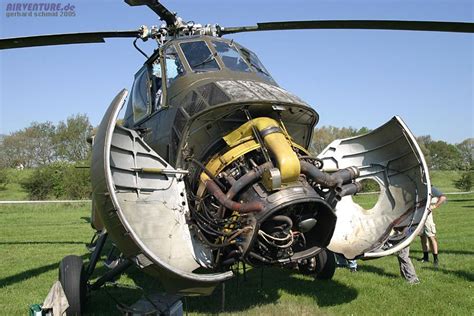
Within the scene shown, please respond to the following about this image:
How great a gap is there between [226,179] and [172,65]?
2.11 metres

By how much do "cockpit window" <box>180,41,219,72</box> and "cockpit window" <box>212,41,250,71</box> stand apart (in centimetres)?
13

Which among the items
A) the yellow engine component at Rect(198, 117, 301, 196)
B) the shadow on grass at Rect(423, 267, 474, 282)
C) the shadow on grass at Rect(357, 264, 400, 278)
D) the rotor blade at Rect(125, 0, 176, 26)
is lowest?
the shadow on grass at Rect(423, 267, 474, 282)

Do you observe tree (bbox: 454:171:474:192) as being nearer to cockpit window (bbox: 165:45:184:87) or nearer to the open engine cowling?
the open engine cowling

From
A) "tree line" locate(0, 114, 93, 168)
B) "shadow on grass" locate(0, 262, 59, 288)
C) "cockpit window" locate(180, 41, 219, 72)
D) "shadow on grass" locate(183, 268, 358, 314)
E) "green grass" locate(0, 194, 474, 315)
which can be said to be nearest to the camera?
"cockpit window" locate(180, 41, 219, 72)

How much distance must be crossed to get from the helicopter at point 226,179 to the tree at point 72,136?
1772 inches

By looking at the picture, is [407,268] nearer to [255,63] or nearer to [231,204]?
[255,63]

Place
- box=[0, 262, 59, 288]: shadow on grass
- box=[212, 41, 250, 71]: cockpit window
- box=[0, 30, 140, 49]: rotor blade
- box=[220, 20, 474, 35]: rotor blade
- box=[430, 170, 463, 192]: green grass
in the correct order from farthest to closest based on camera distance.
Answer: box=[430, 170, 463, 192]: green grass < box=[0, 262, 59, 288]: shadow on grass < box=[0, 30, 140, 49]: rotor blade < box=[220, 20, 474, 35]: rotor blade < box=[212, 41, 250, 71]: cockpit window

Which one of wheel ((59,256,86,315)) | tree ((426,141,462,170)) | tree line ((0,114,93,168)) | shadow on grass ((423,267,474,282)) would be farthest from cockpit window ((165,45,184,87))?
tree ((426,141,462,170))

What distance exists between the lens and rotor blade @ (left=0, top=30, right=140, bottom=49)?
6843mm

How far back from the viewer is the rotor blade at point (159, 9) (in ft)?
20.9

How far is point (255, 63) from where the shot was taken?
6.09 metres

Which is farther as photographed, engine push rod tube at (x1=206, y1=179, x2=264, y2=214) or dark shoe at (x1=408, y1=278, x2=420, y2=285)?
dark shoe at (x1=408, y1=278, x2=420, y2=285)

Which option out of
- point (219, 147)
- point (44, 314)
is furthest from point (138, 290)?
point (219, 147)

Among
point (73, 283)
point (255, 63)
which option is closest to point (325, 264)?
point (255, 63)
